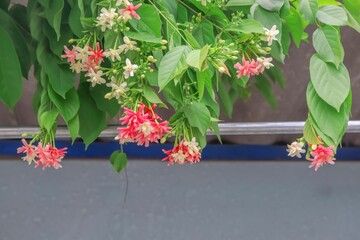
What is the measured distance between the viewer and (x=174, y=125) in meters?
0.88

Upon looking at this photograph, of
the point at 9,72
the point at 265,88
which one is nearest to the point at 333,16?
the point at 9,72

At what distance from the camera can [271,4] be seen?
34.8 inches

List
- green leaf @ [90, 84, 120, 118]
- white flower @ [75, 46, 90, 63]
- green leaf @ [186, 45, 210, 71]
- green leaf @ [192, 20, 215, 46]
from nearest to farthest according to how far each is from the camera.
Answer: green leaf @ [186, 45, 210, 71] → white flower @ [75, 46, 90, 63] → green leaf @ [192, 20, 215, 46] → green leaf @ [90, 84, 120, 118]

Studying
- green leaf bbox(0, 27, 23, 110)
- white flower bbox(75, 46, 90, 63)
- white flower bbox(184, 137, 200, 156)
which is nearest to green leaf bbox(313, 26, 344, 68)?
white flower bbox(184, 137, 200, 156)

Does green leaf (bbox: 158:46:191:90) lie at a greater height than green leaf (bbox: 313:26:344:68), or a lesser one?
greater

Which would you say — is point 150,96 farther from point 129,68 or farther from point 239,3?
point 239,3

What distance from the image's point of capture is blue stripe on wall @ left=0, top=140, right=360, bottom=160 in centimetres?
156

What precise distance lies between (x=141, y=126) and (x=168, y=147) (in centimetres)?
82

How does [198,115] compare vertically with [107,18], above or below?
below

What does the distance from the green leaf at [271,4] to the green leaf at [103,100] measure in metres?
0.30

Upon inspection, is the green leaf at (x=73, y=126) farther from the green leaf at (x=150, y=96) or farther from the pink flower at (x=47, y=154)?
the green leaf at (x=150, y=96)

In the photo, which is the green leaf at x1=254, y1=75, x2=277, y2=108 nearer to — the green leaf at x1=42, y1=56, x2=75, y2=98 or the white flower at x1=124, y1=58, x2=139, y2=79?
the green leaf at x1=42, y1=56, x2=75, y2=98

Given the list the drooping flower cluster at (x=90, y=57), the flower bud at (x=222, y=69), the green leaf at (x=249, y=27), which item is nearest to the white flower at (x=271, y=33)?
the green leaf at (x=249, y=27)

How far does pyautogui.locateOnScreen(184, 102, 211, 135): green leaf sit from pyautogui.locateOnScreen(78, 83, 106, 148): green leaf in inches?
10.4
